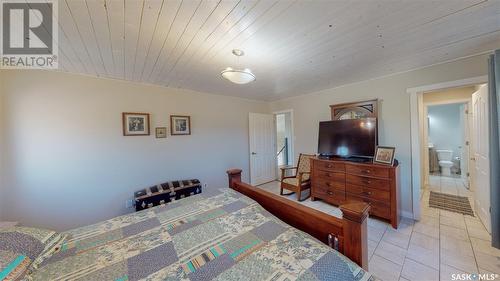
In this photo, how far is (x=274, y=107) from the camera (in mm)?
4816

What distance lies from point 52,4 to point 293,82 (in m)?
2.85

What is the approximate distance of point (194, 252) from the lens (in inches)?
41.6

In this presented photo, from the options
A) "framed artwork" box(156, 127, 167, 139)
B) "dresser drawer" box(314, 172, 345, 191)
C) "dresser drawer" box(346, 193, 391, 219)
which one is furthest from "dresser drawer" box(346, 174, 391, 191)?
"framed artwork" box(156, 127, 167, 139)

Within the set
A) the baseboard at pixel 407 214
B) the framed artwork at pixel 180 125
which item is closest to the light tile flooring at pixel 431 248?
the baseboard at pixel 407 214

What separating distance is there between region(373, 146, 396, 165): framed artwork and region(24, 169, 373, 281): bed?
76.5 inches

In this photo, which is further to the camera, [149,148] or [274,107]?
[274,107]

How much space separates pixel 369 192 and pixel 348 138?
0.94 m

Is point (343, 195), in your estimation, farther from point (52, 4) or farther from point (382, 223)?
point (52, 4)

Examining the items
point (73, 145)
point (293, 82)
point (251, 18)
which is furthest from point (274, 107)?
point (73, 145)

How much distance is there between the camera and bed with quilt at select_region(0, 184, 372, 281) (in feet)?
2.88

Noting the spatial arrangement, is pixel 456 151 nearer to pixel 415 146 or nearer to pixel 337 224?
pixel 415 146

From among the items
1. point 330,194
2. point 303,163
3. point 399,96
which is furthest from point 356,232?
point 303,163

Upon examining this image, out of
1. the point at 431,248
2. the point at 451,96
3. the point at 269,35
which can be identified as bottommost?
the point at 431,248

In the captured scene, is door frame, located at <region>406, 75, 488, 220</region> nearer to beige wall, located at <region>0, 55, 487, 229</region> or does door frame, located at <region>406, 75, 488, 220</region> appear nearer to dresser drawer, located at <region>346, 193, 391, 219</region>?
beige wall, located at <region>0, 55, 487, 229</region>
